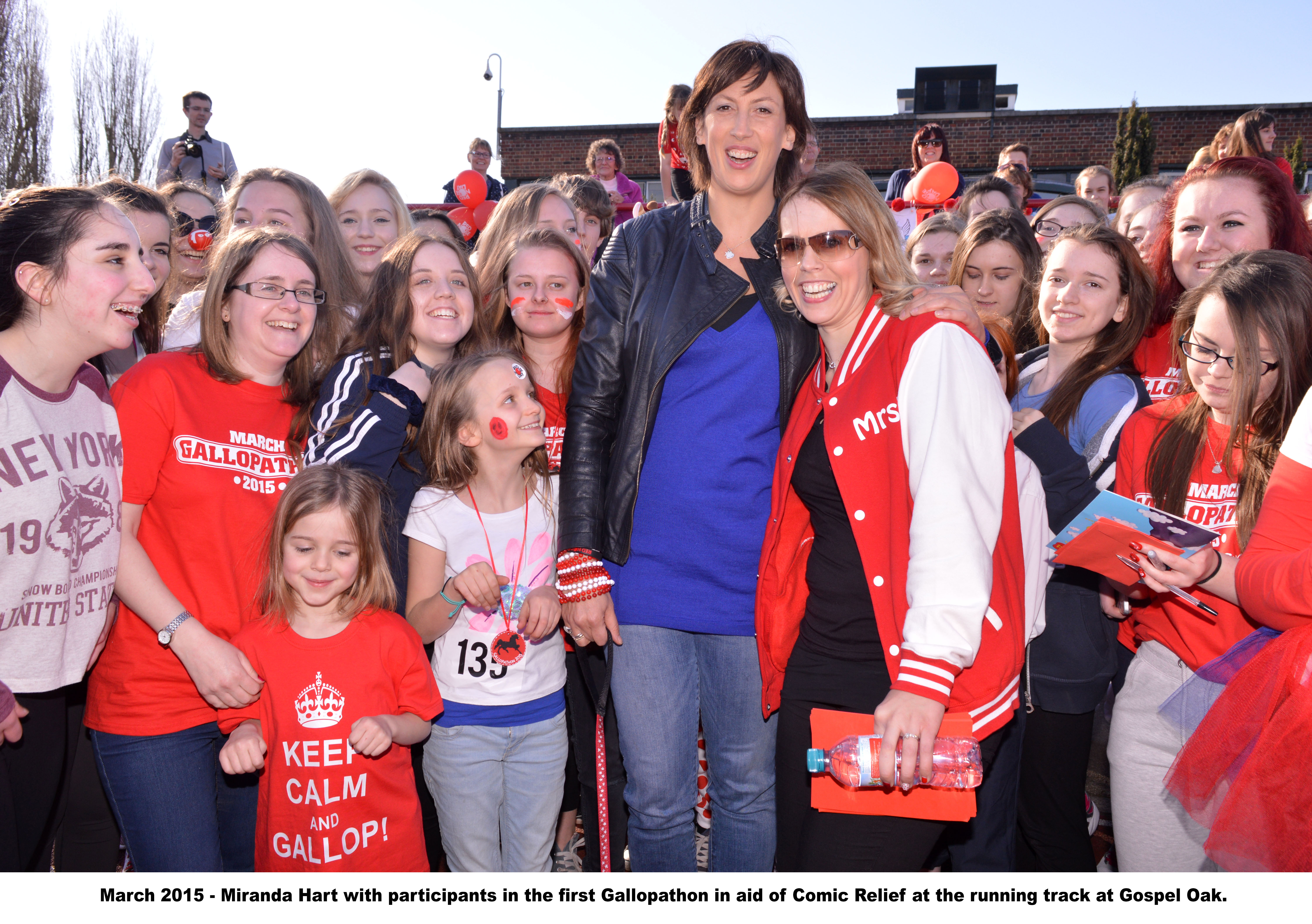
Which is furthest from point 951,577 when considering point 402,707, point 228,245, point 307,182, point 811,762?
point 307,182

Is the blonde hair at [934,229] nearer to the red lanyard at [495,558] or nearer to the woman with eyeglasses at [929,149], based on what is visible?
the woman with eyeglasses at [929,149]

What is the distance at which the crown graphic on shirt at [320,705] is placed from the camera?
2.63m

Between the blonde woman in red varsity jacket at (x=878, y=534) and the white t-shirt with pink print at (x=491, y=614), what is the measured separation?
33.1 inches

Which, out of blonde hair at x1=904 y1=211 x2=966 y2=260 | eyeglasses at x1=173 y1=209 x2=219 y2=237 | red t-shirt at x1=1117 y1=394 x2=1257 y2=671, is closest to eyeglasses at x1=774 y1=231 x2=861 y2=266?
red t-shirt at x1=1117 y1=394 x2=1257 y2=671

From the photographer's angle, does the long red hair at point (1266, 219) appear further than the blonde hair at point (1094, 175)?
No

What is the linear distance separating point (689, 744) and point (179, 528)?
5.40ft

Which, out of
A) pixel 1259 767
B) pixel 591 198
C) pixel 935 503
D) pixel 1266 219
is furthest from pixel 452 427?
pixel 591 198

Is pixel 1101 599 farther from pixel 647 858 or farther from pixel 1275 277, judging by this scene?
pixel 647 858

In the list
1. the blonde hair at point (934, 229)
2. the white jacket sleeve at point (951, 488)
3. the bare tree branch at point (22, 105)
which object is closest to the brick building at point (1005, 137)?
the bare tree branch at point (22, 105)

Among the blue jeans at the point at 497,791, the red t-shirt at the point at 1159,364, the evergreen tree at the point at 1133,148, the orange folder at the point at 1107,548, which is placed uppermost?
the evergreen tree at the point at 1133,148

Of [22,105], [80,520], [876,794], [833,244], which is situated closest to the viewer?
[876,794]

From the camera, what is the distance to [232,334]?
2879 mm

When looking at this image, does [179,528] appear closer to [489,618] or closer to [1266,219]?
[489,618]
